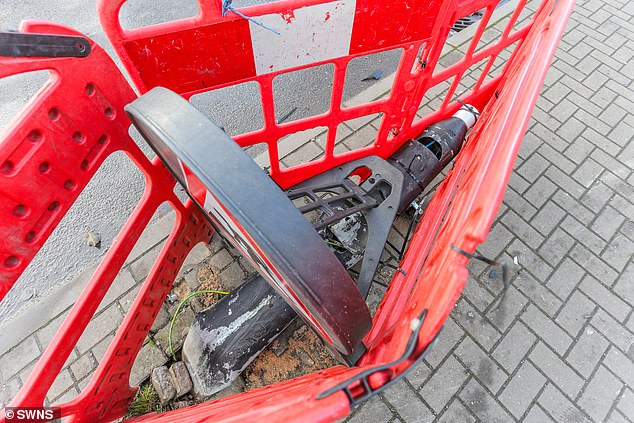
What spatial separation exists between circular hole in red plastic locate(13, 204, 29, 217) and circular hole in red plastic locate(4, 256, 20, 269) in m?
0.16

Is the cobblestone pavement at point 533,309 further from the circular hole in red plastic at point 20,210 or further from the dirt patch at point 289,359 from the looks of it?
the circular hole in red plastic at point 20,210

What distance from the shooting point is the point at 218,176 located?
998mm

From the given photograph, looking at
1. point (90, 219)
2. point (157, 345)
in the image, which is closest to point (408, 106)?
point (157, 345)

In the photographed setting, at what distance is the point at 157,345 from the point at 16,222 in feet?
5.02

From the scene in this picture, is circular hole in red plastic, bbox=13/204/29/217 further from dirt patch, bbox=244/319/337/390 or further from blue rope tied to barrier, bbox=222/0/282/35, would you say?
dirt patch, bbox=244/319/337/390

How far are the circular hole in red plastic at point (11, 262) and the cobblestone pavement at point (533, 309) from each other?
141 centimetres

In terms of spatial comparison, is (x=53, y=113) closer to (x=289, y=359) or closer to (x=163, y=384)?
(x=163, y=384)

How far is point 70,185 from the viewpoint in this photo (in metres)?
1.52

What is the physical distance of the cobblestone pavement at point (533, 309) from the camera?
8.16 ft

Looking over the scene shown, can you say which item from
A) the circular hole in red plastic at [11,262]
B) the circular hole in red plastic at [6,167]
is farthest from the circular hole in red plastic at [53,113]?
the circular hole in red plastic at [11,262]

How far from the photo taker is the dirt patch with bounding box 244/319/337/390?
251cm

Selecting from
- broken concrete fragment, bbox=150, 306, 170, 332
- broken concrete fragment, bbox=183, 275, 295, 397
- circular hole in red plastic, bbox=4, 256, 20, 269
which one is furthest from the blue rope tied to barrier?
broken concrete fragment, bbox=150, 306, 170, 332

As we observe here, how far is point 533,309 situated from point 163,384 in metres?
2.64

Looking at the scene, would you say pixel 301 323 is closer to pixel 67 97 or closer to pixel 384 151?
pixel 384 151
